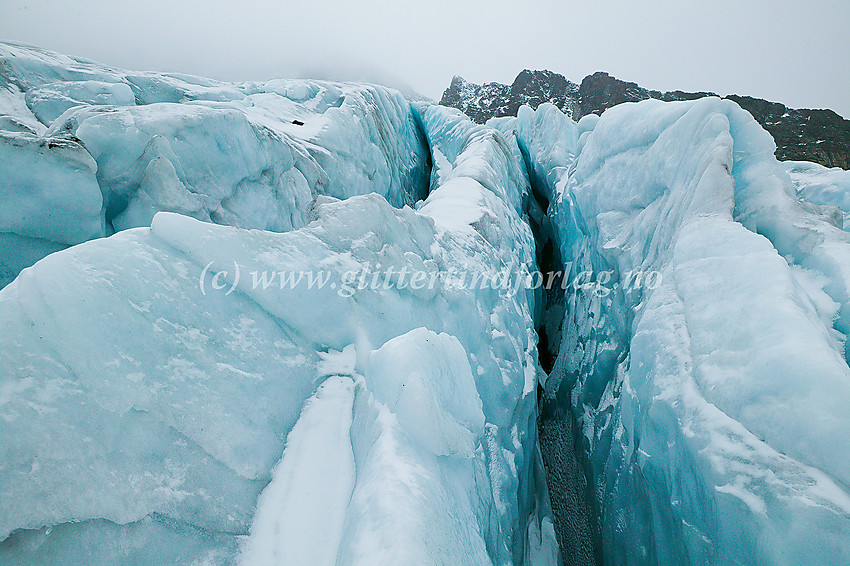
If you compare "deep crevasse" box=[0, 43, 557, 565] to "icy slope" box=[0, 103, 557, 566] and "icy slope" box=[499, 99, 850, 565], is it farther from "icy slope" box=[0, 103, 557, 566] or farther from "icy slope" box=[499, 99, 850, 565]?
"icy slope" box=[499, 99, 850, 565]

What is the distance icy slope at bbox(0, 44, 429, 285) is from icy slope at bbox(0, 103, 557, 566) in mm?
1327

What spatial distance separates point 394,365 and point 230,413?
3.02ft

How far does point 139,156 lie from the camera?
504 cm

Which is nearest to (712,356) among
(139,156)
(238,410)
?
(238,410)

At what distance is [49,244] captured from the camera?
14.0 ft

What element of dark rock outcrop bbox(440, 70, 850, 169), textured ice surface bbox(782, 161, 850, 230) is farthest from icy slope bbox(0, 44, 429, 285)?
dark rock outcrop bbox(440, 70, 850, 169)

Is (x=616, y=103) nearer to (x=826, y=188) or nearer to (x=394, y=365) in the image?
(x=826, y=188)

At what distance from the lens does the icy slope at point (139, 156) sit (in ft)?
13.1

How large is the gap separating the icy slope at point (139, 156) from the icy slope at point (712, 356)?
11.9 feet

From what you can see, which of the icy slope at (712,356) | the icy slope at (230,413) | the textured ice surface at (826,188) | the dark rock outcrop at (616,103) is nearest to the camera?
the icy slope at (230,413)

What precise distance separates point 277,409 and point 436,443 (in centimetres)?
96

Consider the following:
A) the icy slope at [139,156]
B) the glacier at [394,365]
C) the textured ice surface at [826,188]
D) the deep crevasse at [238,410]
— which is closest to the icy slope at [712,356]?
the glacier at [394,365]

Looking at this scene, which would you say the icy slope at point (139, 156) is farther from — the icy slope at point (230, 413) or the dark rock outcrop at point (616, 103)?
the dark rock outcrop at point (616, 103)

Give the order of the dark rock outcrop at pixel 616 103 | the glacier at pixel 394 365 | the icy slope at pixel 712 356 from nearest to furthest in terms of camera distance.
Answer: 1. the glacier at pixel 394 365
2. the icy slope at pixel 712 356
3. the dark rock outcrop at pixel 616 103
